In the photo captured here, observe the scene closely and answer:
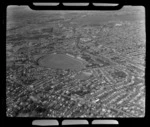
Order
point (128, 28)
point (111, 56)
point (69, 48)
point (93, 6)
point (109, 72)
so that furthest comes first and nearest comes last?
point (128, 28) < point (69, 48) < point (111, 56) < point (109, 72) < point (93, 6)

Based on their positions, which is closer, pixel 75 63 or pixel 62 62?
pixel 62 62

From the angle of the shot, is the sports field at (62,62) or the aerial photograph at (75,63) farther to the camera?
the sports field at (62,62)

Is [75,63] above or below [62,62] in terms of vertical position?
below

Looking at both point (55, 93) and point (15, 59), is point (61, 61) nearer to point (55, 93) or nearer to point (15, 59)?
point (15, 59)

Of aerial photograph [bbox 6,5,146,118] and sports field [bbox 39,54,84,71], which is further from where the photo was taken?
sports field [bbox 39,54,84,71]

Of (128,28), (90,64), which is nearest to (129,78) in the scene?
(90,64)
